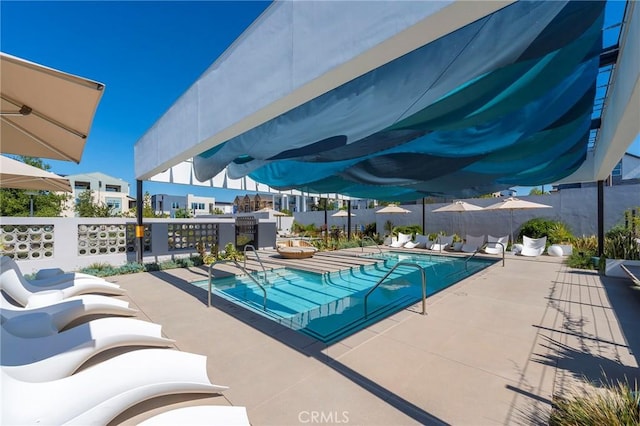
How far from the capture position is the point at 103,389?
2273mm

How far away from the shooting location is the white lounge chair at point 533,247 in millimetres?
11633

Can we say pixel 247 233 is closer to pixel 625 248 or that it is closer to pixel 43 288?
pixel 43 288

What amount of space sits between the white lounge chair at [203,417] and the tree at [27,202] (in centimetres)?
2213

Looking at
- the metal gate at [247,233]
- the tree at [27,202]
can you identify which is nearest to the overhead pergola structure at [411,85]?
the metal gate at [247,233]

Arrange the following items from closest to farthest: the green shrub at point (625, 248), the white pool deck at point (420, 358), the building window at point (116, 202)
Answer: the white pool deck at point (420, 358) < the green shrub at point (625, 248) < the building window at point (116, 202)

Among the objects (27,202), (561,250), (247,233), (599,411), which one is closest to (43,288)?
(599,411)

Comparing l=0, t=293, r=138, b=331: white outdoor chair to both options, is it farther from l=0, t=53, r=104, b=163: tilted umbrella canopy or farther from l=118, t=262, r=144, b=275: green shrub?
l=118, t=262, r=144, b=275: green shrub

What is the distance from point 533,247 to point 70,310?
49.4 ft

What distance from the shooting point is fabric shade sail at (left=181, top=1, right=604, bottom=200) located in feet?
8.16

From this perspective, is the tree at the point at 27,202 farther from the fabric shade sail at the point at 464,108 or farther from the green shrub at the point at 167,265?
the fabric shade sail at the point at 464,108

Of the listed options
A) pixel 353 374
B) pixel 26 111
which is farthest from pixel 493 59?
pixel 26 111

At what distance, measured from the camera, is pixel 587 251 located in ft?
32.9

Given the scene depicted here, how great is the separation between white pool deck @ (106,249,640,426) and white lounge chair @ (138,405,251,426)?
0.18 metres

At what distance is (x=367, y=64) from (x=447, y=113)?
188 cm
